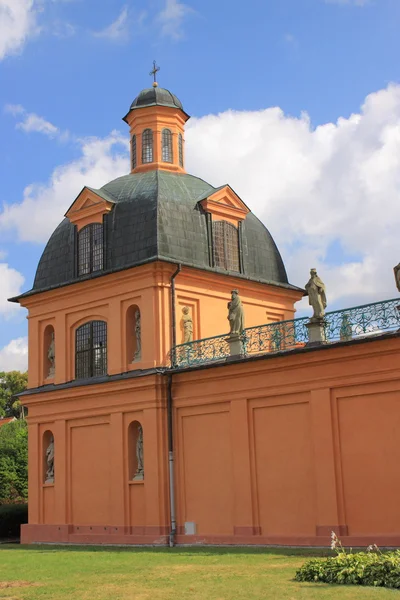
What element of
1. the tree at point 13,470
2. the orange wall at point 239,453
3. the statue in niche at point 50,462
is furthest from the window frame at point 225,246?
the tree at point 13,470

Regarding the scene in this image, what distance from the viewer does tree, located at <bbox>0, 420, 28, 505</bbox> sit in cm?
5028

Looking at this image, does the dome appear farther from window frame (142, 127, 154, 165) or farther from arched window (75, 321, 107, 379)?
arched window (75, 321, 107, 379)

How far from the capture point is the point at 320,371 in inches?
885

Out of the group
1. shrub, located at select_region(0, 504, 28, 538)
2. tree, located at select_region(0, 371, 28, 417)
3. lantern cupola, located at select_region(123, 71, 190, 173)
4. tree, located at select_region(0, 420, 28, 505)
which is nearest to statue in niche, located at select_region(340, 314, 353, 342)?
lantern cupola, located at select_region(123, 71, 190, 173)

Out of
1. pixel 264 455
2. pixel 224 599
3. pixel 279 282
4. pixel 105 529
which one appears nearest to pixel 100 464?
pixel 105 529

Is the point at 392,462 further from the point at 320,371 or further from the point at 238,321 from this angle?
the point at 238,321

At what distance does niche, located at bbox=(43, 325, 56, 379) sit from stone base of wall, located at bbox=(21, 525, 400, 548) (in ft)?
18.6

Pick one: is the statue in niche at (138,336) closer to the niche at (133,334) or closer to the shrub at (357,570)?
the niche at (133,334)

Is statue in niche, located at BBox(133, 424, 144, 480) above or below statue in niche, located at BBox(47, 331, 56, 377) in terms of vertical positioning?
below

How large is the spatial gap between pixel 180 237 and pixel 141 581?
14946 millimetres

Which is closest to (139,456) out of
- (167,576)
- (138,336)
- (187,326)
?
(138,336)

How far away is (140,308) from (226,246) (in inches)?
173

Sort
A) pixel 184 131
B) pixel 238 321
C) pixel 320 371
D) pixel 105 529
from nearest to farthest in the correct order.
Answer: pixel 320 371, pixel 238 321, pixel 105 529, pixel 184 131

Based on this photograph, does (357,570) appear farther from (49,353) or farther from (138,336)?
(49,353)
